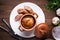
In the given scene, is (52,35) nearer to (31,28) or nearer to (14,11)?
(31,28)

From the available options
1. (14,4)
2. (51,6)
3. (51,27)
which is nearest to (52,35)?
(51,27)

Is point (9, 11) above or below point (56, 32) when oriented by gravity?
above

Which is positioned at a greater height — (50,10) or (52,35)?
(50,10)

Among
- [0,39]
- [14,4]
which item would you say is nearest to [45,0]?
[14,4]

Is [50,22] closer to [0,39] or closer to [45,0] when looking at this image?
[45,0]

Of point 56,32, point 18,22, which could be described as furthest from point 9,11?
point 56,32

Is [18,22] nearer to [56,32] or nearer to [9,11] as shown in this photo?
[9,11]

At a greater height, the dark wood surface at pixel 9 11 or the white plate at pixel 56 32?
the dark wood surface at pixel 9 11

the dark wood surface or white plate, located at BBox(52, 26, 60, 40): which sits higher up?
the dark wood surface

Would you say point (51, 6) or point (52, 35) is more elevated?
point (51, 6)
